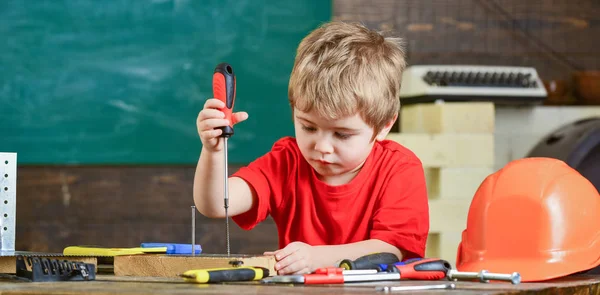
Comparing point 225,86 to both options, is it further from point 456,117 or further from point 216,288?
point 456,117

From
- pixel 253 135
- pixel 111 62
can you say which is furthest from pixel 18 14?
pixel 253 135

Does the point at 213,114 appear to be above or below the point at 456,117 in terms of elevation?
below

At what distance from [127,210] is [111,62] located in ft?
2.10

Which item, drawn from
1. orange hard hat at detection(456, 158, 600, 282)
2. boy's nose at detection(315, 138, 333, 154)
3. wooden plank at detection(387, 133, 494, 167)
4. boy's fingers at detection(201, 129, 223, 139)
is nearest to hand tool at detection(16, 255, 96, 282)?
boy's fingers at detection(201, 129, 223, 139)

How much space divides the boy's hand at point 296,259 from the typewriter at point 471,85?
1926 mm

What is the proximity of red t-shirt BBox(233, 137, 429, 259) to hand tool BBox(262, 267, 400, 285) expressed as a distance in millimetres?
392

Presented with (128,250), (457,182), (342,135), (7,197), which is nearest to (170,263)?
(128,250)

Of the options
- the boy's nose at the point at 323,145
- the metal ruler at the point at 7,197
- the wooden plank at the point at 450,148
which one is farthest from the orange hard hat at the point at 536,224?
the wooden plank at the point at 450,148

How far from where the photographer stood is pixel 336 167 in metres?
1.55

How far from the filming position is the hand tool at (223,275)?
1017 mm

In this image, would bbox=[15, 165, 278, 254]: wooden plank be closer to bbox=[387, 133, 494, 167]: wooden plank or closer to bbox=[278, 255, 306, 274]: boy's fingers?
bbox=[387, 133, 494, 167]: wooden plank

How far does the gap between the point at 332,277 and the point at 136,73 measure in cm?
262

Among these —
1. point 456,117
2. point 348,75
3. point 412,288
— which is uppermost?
point 456,117

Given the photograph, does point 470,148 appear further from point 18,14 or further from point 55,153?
point 18,14
